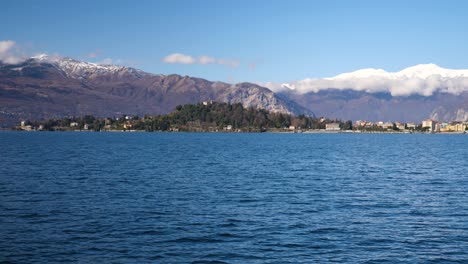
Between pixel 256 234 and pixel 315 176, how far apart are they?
136 feet

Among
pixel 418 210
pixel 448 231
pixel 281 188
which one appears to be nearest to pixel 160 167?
pixel 281 188

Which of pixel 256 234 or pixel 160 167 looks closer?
pixel 256 234

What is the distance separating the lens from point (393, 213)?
151 feet

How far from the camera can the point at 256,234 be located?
37219 millimetres

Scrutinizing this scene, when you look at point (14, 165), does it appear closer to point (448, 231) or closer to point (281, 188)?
point (281, 188)

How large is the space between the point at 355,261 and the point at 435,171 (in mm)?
60567

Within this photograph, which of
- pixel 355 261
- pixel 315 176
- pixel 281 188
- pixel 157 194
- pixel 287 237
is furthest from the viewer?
pixel 315 176

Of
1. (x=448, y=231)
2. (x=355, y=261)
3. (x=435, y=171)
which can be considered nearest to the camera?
(x=355, y=261)

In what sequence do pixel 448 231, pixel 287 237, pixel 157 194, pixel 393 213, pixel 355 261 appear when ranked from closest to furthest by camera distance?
1. pixel 355 261
2. pixel 287 237
3. pixel 448 231
4. pixel 393 213
5. pixel 157 194

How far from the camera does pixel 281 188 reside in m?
62.5

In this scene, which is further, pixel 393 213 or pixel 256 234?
pixel 393 213

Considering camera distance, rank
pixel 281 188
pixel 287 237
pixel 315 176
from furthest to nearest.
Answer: pixel 315 176 < pixel 281 188 < pixel 287 237

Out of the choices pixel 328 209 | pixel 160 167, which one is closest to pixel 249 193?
pixel 328 209

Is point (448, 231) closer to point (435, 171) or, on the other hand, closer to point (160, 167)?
point (435, 171)
